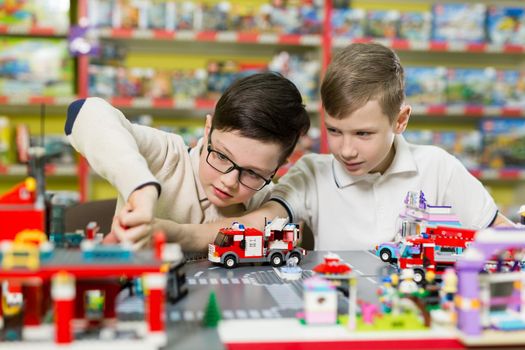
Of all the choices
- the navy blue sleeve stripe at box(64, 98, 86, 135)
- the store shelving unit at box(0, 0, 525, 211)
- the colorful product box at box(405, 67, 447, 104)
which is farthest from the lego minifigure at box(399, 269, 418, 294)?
the colorful product box at box(405, 67, 447, 104)

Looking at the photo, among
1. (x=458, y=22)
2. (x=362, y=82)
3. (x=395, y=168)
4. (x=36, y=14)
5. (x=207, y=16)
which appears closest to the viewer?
(x=362, y=82)

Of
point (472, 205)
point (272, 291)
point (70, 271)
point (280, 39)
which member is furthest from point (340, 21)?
point (70, 271)

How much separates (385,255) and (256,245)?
30 centimetres

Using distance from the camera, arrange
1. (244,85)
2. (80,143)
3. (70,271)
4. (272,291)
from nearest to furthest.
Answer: (70,271) < (272,291) < (80,143) < (244,85)

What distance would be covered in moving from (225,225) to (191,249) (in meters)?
0.11

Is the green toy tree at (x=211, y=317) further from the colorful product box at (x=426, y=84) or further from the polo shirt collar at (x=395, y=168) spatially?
the colorful product box at (x=426, y=84)

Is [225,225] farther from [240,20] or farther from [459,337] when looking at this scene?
[240,20]

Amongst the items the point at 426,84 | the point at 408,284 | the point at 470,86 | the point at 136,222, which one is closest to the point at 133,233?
the point at 136,222

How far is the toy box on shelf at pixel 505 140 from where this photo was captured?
11.9ft

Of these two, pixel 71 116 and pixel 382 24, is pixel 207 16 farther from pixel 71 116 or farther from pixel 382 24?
pixel 71 116

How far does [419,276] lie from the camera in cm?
108

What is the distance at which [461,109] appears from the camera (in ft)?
11.6

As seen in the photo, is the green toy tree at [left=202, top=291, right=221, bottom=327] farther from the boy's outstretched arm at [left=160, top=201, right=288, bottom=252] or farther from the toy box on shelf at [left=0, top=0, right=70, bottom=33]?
the toy box on shelf at [left=0, top=0, right=70, bottom=33]

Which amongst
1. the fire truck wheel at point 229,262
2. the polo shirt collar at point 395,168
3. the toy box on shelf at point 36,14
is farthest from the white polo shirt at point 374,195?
the toy box on shelf at point 36,14
